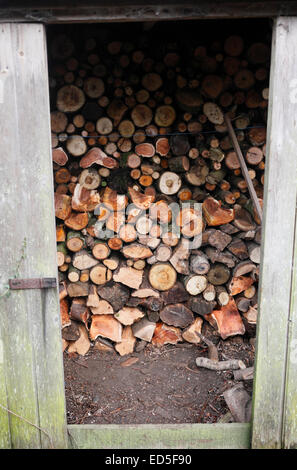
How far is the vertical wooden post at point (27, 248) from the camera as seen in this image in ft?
5.44

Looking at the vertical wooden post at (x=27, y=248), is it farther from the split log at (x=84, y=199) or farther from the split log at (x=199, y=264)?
the split log at (x=199, y=264)

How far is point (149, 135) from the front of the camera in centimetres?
305

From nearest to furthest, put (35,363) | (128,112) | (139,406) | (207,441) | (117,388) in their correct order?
(35,363), (207,441), (139,406), (117,388), (128,112)

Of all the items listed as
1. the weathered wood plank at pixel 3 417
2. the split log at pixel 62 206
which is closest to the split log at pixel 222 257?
the split log at pixel 62 206

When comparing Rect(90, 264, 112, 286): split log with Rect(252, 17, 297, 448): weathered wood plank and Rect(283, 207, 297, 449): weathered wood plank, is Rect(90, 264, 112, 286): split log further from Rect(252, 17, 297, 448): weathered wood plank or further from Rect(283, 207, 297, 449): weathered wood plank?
Rect(283, 207, 297, 449): weathered wood plank

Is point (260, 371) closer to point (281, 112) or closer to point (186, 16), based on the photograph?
point (281, 112)

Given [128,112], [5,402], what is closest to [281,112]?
[128,112]

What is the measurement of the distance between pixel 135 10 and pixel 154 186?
1615 millimetres

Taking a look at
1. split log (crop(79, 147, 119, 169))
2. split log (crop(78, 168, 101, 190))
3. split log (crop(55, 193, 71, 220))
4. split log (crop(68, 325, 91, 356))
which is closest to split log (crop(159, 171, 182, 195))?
split log (crop(79, 147, 119, 169))

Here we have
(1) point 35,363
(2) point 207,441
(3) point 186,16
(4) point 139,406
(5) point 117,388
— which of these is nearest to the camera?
(3) point 186,16

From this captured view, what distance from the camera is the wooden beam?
1.59 m

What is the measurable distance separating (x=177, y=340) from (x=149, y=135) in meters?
1.80

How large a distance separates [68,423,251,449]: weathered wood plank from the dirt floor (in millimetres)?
452

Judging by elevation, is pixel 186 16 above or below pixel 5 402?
above
